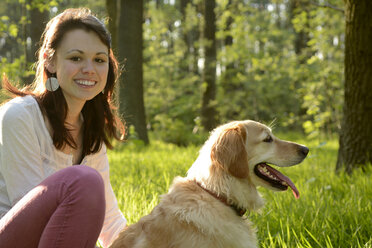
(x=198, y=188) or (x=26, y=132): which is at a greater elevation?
(x=26, y=132)

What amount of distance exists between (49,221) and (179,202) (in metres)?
0.74

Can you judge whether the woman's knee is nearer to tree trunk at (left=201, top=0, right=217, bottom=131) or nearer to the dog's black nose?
the dog's black nose

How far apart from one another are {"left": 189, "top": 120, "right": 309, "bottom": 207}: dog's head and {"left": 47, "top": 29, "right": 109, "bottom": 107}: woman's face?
0.90 m

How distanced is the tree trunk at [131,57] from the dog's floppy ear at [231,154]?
6599mm

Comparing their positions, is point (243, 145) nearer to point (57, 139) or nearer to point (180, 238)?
point (180, 238)

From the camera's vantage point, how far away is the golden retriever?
2.01 m

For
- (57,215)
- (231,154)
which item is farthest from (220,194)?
(57,215)

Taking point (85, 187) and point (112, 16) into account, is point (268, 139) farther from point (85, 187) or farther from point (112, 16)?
point (112, 16)

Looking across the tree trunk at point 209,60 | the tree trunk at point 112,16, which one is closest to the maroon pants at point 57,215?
the tree trunk at point 112,16

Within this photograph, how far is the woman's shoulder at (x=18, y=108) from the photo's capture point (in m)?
2.03

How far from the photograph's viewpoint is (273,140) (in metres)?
2.64

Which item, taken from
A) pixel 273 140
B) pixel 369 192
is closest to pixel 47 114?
pixel 273 140

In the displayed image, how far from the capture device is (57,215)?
5.94 feet

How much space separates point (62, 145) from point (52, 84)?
16.3 inches
